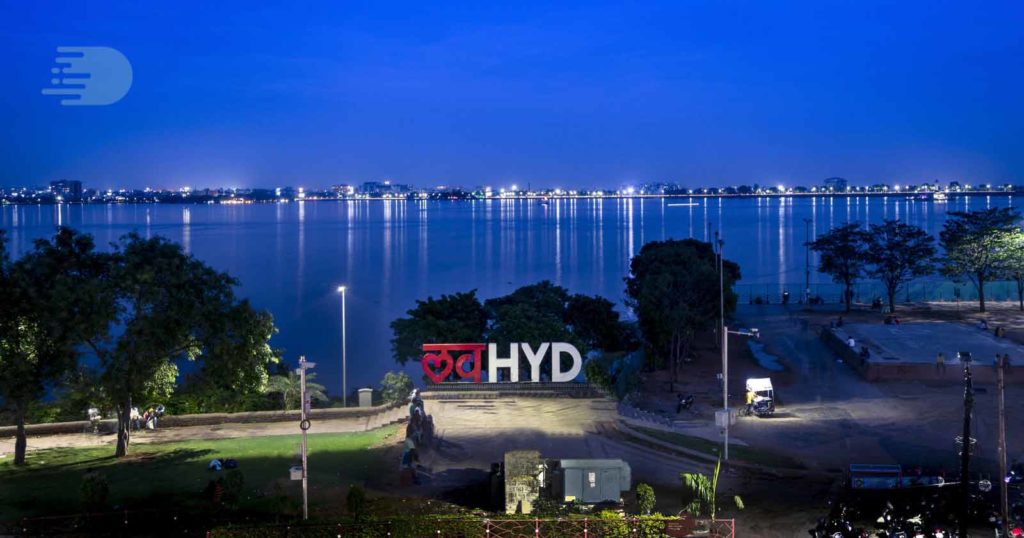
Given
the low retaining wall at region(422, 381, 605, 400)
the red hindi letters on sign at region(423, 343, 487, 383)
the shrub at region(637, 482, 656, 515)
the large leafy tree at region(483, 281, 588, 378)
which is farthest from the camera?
the large leafy tree at region(483, 281, 588, 378)

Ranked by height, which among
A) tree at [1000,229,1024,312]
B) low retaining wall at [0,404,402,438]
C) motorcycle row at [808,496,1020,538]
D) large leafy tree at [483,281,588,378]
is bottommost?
low retaining wall at [0,404,402,438]

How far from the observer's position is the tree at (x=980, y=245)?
67.4 meters

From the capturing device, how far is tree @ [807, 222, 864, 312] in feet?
236

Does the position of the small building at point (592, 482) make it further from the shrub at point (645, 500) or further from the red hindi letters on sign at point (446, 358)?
the red hindi letters on sign at point (446, 358)

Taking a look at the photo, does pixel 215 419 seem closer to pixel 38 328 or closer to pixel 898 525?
pixel 38 328

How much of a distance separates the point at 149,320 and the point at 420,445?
33.4 feet

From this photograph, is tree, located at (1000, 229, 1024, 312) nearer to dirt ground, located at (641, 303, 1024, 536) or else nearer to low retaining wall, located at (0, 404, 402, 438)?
dirt ground, located at (641, 303, 1024, 536)

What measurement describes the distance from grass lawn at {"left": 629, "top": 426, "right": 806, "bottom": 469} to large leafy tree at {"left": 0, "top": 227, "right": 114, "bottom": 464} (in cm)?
2003

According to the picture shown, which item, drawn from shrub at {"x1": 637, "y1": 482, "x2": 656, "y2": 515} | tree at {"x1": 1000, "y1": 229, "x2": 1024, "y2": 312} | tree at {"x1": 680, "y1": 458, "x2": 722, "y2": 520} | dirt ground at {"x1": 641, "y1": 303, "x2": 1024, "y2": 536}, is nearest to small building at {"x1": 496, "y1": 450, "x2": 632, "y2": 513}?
shrub at {"x1": 637, "y1": 482, "x2": 656, "y2": 515}

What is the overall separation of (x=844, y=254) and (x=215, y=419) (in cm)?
5528

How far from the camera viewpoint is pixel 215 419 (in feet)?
115

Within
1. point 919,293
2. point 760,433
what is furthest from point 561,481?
point 919,293

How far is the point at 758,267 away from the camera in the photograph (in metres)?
134

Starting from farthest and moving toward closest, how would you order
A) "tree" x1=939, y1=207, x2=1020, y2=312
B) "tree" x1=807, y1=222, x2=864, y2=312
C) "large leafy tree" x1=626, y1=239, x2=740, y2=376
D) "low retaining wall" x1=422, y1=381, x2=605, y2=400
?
"tree" x1=807, y1=222, x2=864, y2=312 → "tree" x1=939, y1=207, x2=1020, y2=312 → "large leafy tree" x1=626, y1=239, x2=740, y2=376 → "low retaining wall" x1=422, y1=381, x2=605, y2=400
